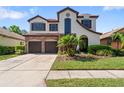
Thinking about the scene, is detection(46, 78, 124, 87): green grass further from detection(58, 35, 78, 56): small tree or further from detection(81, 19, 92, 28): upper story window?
detection(81, 19, 92, 28): upper story window

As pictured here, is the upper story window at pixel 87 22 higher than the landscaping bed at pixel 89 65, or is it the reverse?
the upper story window at pixel 87 22

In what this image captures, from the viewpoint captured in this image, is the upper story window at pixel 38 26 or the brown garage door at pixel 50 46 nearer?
the brown garage door at pixel 50 46

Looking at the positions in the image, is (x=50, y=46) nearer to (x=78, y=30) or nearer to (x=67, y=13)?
(x=78, y=30)

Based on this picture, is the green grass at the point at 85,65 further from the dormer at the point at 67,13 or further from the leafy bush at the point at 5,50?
the dormer at the point at 67,13

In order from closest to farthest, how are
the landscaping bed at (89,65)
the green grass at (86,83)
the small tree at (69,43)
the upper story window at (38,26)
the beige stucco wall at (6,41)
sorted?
the green grass at (86,83) < the landscaping bed at (89,65) < the small tree at (69,43) < the beige stucco wall at (6,41) < the upper story window at (38,26)

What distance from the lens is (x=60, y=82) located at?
10633 millimetres

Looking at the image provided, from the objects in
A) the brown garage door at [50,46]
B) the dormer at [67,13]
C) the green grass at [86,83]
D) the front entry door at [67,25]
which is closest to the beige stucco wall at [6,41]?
the brown garage door at [50,46]

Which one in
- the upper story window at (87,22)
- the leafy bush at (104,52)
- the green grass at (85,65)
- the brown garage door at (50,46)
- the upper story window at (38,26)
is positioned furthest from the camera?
the upper story window at (87,22)

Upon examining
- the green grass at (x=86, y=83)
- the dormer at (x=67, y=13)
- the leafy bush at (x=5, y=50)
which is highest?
the dormer at (x=67, y=13)

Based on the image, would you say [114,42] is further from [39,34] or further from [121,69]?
[121,69]

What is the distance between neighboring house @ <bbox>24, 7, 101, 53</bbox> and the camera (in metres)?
34.3

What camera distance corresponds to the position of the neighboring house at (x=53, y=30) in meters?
34.3

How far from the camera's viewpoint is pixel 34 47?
35.1 m

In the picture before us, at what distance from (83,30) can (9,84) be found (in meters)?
24.6
